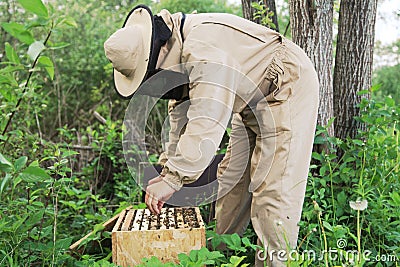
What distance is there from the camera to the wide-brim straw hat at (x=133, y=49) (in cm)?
238

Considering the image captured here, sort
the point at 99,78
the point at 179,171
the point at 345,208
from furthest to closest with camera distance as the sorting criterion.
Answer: the point at 99,78 < the point at 345,208 < the point at 179,171

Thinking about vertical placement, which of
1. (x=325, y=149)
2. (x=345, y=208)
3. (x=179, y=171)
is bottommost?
(x=345, y=208)

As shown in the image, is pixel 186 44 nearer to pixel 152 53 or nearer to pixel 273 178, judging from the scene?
pixel 152 53

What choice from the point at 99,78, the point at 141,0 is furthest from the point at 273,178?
the point at 141,0

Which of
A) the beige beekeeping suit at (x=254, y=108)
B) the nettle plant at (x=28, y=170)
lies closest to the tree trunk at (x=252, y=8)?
the beige beekeeping suit at (x=254, y=108)

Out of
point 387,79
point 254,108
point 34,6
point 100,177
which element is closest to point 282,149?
point 254,108

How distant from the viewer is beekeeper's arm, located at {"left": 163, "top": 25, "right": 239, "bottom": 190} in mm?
2250

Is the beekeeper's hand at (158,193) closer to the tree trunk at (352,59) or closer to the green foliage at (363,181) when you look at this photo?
the green foliage at (363,181)

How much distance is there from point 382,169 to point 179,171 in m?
1.53

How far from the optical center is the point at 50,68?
6.35ft

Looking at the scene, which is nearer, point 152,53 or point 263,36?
point 152,53

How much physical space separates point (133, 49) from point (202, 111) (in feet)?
1.38

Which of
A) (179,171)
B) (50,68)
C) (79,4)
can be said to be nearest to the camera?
(50,68)

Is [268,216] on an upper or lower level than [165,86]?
lower
